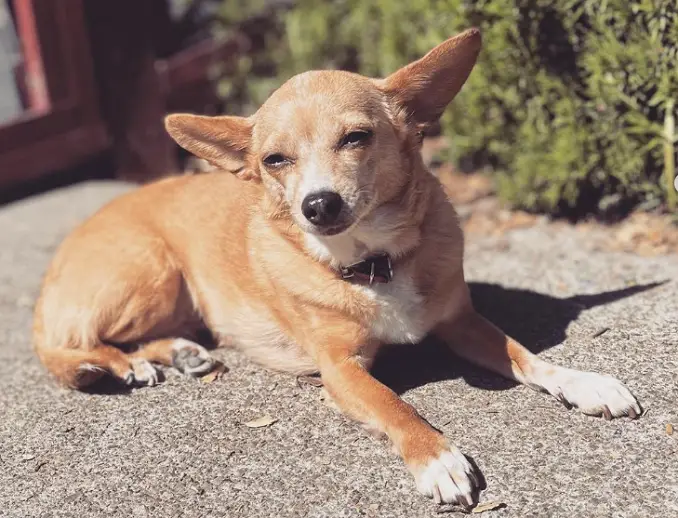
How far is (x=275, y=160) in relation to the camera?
3225 millimetres

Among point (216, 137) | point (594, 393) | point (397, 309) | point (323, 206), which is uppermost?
point (216, 137)

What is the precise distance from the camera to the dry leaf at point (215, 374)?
3.74m

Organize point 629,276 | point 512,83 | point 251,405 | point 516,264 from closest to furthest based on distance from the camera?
point 251,405, point 629,276, point 516,264, point 512,83

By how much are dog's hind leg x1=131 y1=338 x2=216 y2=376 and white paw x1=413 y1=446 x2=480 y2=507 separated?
1.44 meters

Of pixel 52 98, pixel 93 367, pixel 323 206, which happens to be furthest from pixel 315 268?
pixel 52 98

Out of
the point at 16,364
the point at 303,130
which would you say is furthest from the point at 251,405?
the point at 16,364

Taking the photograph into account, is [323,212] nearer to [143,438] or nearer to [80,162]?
[143,438]

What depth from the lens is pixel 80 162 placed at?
23.3 feet

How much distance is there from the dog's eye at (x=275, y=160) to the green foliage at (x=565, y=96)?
2.25m

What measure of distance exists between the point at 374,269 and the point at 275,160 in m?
0.63

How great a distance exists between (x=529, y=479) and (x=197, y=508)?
1211 millimetres

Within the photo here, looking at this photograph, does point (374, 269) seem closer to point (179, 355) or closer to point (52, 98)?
point (179, 355)

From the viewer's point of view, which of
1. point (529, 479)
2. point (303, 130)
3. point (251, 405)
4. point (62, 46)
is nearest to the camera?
point (529, 479)

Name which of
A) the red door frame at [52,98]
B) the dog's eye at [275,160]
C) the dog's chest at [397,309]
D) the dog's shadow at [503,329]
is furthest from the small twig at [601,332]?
the red door frame at [52,98]
